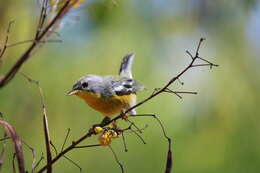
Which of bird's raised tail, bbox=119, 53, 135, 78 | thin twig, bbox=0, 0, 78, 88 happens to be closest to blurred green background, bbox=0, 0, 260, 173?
bird's raised tail, bbox=119, 53, 135, 78

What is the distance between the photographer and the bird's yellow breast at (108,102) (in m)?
2.38

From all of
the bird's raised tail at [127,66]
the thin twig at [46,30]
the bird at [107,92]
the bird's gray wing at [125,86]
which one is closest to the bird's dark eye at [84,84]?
the bird at [107,92]

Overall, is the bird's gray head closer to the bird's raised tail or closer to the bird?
the bird

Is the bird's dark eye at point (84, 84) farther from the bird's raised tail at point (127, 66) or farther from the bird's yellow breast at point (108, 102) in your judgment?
the bird's raised tail at point (127, 66)

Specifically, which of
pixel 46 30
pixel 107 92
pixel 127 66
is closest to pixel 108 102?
pixel 107 92

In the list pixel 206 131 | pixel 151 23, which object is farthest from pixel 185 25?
pixel 206 131

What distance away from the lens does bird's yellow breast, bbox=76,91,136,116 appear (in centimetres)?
238

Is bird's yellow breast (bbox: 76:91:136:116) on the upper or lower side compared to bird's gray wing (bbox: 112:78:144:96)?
lower

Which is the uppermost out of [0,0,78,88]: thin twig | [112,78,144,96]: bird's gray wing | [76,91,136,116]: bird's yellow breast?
[0,0,78,88]: thin twig

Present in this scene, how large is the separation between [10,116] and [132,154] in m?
0.67

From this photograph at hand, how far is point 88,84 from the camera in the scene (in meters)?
2.45

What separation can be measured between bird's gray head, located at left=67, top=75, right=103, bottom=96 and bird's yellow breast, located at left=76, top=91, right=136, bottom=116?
0.03 m

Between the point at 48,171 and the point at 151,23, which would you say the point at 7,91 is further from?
the point at 48,171

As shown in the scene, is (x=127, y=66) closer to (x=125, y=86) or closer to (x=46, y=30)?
(x=125, y=86)
